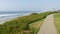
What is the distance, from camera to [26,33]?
35.1 ft

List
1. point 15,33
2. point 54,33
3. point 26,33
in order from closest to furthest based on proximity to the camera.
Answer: point 54,33
point 26,33
point 15,33

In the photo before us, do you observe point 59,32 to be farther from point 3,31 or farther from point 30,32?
point 3,31

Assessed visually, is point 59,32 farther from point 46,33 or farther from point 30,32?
point 30,32

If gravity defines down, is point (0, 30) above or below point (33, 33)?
below

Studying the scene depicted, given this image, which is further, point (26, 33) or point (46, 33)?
point (26, 33)

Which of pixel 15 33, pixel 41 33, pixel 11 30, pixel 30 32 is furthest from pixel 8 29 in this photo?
pixel 41 33

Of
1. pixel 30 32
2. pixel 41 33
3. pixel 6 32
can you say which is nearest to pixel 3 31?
pixel 6 32

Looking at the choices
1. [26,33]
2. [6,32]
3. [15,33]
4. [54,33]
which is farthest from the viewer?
[6,32]

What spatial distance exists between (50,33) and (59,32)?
576 millimetres

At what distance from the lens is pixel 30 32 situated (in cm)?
1090

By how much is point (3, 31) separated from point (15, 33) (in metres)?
1.81

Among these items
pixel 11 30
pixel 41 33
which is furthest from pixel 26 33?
pixel 11 30

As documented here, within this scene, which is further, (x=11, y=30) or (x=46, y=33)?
(x=11, y=30)

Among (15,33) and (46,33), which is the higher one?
(46,33)
